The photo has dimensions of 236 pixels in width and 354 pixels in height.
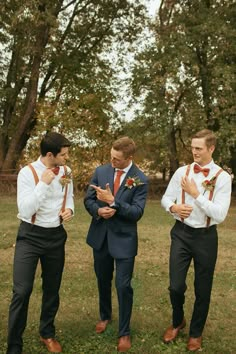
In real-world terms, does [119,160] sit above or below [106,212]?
above

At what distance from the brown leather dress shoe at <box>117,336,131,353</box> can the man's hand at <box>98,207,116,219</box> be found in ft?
4.55

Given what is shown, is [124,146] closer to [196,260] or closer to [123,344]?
[196,260]

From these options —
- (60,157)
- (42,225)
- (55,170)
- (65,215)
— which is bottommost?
(42,225)

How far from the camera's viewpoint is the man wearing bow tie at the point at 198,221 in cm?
523

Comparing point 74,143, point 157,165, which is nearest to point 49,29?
point 74,143

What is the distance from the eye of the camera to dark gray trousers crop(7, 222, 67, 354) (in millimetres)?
4832

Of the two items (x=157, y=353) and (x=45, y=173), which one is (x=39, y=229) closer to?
(x=45, y=173)

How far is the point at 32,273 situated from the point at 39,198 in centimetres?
80

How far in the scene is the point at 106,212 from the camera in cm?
520

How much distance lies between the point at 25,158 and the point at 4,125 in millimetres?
3143

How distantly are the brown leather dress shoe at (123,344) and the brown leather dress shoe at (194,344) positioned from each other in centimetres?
67

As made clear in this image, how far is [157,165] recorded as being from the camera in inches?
1260

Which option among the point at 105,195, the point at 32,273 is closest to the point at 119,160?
the point at 105,195

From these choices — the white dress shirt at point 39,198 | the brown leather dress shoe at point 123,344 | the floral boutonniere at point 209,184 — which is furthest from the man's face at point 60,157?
the brown leather dress shoe at point 123,344
